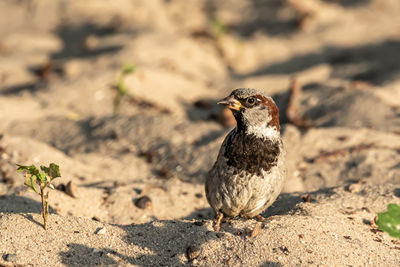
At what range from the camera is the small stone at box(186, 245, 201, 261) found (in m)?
3.53

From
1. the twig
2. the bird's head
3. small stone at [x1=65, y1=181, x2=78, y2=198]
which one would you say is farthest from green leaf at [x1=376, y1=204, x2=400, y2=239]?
small stone at [x1=65, y1=181, x2=78, y2=198]

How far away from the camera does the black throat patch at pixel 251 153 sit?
3822mm

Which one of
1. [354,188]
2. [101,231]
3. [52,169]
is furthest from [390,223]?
[52,169]

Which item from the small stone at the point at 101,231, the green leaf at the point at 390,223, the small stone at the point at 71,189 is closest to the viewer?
the green leaf at the point at 390,223

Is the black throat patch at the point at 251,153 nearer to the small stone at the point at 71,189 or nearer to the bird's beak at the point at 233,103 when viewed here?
the bird's beak at the point at 233,103

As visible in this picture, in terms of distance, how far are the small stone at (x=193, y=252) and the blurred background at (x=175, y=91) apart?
1213 mm

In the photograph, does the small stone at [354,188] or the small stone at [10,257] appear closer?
the small stone at [10,257]

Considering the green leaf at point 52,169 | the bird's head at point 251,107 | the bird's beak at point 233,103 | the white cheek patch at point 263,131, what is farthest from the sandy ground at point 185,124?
the bird's beak at point 233,103

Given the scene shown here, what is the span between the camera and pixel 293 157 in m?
5.85

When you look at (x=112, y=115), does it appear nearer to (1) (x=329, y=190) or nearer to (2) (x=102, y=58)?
(2) (x=102, y=58)

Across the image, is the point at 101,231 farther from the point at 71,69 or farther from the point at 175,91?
the point at 71,69

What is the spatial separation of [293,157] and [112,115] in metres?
2.79

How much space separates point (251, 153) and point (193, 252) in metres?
0.88

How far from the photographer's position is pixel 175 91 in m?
8.16
